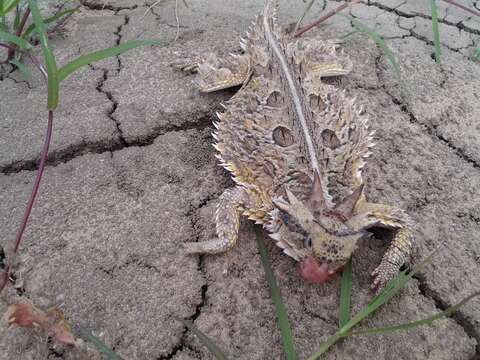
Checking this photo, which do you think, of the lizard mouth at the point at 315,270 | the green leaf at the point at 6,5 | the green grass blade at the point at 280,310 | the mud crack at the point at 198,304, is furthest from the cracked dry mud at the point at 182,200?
the green leaf at the point at 6,5

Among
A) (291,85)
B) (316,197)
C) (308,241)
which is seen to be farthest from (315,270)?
(291,85)

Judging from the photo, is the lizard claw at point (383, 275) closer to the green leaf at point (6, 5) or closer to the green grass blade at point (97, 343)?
the green grass blade at point (97, 343)

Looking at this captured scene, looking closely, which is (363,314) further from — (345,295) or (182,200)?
(182,200)

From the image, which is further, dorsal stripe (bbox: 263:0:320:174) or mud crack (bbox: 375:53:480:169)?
mud crack (bbox: 375:53:480:169)

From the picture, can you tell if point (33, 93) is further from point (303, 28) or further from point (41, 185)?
point (303, 28)

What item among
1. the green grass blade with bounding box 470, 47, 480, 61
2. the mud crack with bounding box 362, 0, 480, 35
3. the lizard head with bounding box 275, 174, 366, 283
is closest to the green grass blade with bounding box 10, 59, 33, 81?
the lizard head with bounding box 275, 174, 366, 283

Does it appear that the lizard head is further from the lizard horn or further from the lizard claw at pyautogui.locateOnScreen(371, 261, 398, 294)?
the lizard claw at pyautogui.locateOnScreen(371, 261, 398, 294)
